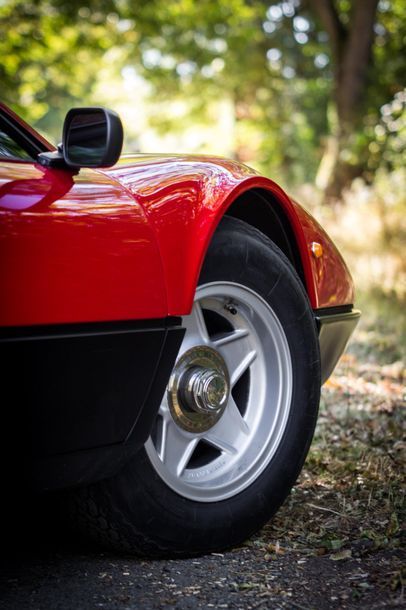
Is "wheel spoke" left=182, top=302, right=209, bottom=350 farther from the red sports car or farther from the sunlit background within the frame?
the sunlit background

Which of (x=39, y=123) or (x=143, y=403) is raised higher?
(x=39, y=123)

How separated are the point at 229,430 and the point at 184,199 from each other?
80cm

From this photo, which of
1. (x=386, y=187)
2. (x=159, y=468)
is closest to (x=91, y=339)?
(x=159, y=468)

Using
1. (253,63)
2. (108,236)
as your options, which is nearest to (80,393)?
(108,236)

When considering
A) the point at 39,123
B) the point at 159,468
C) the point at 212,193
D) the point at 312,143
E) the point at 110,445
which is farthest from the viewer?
the point at 39,123

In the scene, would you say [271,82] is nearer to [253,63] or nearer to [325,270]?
[253,63]

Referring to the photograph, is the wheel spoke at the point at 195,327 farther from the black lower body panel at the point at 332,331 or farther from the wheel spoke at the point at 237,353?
the black lower body panel at the point at 332,331

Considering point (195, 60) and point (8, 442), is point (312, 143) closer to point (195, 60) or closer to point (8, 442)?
point (195, 60)

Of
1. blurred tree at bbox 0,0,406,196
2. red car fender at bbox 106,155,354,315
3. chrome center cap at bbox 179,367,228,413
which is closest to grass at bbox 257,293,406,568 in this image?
chrome center cap at bbox 179,367,228,413

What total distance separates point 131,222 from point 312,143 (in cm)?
1920

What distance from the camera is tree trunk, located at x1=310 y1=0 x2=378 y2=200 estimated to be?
1495 cm

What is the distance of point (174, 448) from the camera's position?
2.38 meters

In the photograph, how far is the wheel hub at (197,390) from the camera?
93.3 inches

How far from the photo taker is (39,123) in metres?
53.1
